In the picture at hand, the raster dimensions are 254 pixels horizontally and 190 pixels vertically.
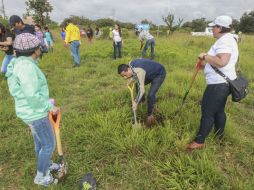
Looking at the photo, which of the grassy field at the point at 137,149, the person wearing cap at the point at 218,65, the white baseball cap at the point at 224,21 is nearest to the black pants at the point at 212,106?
the person wearing cap at the point at 218,65

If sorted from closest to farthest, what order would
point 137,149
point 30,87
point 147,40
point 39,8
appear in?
1. point 30,87
2. point 137,149
3. point 147,40
4. point 39,8

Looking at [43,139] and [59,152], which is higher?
[43,139]

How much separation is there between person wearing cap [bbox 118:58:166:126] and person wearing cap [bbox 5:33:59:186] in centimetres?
141

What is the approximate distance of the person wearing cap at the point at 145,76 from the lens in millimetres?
3932

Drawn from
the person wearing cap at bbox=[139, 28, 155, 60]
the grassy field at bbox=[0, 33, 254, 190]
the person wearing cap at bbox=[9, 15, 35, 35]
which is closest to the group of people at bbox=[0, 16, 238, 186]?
the grassy field at bbox=[0, 33, 254, 190]

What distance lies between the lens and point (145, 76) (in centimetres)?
435

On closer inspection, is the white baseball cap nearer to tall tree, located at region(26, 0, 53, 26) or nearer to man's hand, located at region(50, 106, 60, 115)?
man's hand, located at region(50, 106, 60, 115)

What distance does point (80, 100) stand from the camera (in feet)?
19.3

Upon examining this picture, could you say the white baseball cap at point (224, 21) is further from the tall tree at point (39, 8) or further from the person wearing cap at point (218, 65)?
the tall tree at point (39, 8)

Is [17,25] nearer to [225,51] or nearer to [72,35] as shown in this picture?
[72,35]

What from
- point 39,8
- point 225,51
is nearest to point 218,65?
point 225,51

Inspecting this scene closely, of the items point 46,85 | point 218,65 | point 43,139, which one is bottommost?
point 43,139

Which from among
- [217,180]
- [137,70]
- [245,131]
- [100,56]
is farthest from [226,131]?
[100,56]

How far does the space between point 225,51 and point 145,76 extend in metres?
1.56
